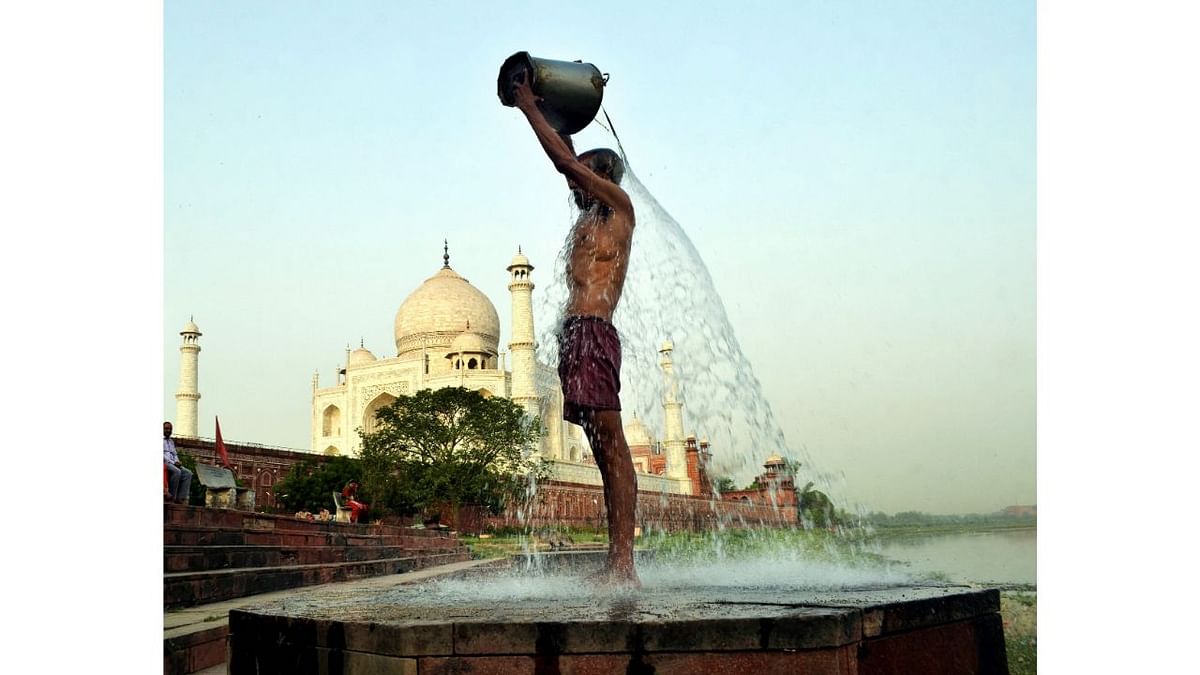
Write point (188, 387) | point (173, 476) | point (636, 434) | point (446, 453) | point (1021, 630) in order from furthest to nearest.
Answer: point (636, 434)
point (188, 387)
point (446, 453)
point (173, 476)
point (1021, 630)

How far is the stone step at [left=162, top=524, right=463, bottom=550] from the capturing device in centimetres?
537

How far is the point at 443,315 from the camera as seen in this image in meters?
34.3

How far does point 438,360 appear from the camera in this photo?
1294 inches

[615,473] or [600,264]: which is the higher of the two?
[600,264]

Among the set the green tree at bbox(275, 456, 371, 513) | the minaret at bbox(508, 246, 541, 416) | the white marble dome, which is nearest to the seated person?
the green tree at bbox(275, 456, 371, 513)

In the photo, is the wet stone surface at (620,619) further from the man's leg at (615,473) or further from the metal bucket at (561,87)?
the metal bucket at (561,87)

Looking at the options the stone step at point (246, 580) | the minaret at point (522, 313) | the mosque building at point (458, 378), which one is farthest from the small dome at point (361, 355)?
the stone step at point (246, 580)

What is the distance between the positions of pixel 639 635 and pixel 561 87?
178 centimetres

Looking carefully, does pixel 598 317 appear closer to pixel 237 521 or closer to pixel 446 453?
pixel 237 521

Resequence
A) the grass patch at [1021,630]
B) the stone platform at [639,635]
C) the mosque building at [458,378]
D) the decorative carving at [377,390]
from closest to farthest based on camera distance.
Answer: the stone platform at [639,635] < the grass patch at [1021,630] < the mosque building at [458,378] < the decorative carving at [377,390]

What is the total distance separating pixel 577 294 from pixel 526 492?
19.5 m

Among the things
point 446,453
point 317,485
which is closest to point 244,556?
point 446,453

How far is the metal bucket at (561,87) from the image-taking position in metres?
2.97

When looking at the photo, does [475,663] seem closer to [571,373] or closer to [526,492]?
[571,373]
